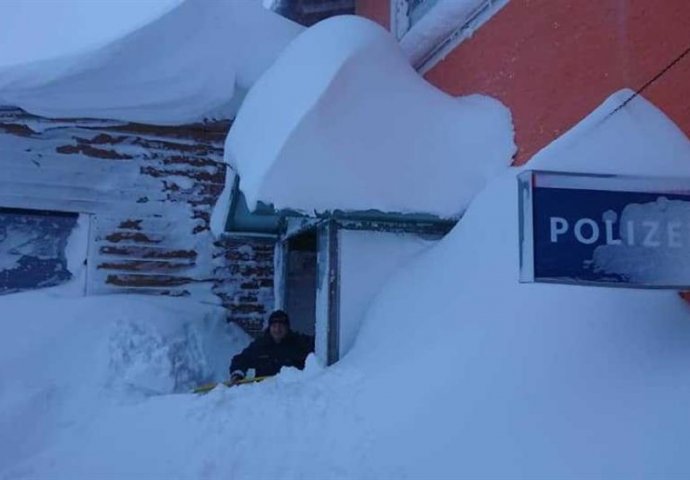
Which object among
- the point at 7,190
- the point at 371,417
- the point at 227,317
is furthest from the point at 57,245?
the point at 371,417

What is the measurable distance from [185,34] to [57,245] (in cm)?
283

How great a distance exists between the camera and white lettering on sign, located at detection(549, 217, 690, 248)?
311cm

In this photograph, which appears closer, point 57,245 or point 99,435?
point 99,435

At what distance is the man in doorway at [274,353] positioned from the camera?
6.35m

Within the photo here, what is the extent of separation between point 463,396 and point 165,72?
5822 millimetres

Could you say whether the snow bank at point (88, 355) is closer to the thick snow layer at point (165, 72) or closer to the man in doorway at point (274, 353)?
the man in doorway at point (274, 353)

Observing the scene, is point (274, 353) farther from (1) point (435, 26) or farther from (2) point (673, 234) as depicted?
(2) point (673, 234)

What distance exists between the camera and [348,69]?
5.66m

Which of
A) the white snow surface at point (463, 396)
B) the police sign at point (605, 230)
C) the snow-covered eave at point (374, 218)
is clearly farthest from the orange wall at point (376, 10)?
the police sign at point (605, 230)

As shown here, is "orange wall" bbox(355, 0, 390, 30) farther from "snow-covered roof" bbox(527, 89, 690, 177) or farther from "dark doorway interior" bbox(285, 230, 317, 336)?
"snow-covered roof" bbox(527, 89, 690, 177)

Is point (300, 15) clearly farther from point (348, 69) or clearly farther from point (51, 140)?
point (348, 69)

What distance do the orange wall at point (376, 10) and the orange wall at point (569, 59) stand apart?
221 centimetres

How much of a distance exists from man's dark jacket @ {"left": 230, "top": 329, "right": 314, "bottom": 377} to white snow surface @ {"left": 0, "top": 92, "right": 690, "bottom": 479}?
1074 millimetres

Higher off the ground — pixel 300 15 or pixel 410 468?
pixel 300 15
